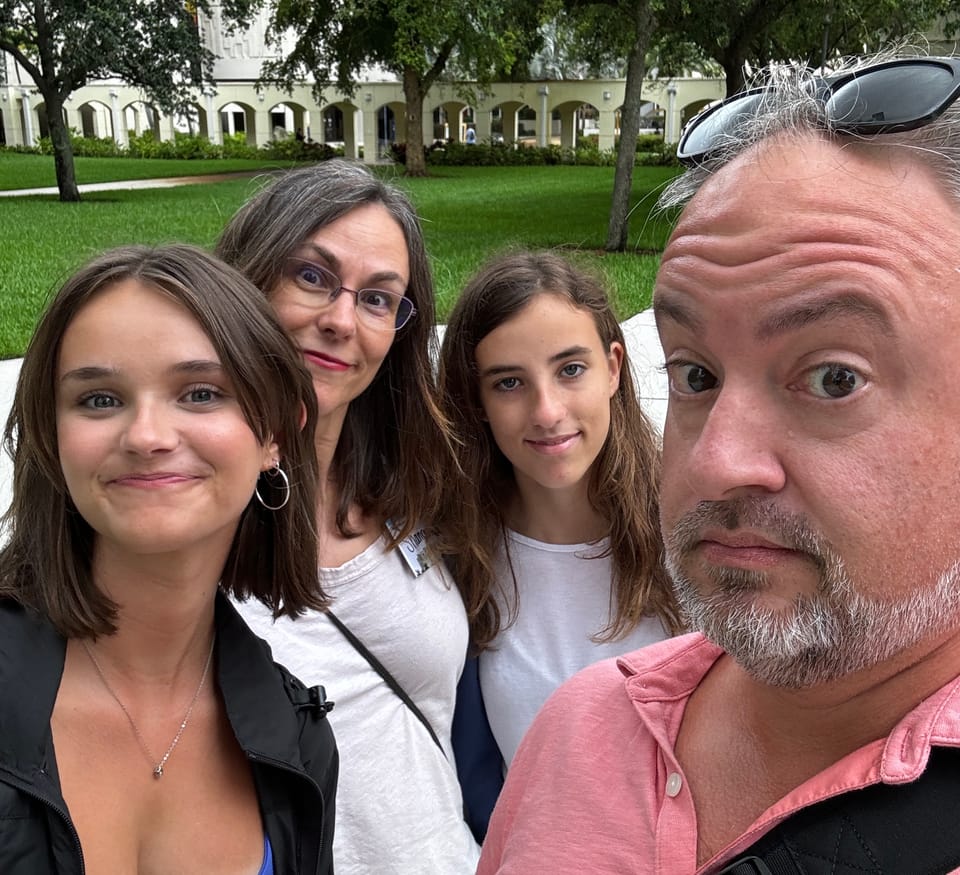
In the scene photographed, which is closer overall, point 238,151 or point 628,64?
point 628,64

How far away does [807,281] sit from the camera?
115 centimetres

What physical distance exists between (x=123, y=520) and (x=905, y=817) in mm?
1381

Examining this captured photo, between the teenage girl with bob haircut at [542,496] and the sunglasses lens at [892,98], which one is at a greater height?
the sunglasses lens at [892,98]

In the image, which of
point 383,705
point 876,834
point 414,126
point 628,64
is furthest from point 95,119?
point 876,834

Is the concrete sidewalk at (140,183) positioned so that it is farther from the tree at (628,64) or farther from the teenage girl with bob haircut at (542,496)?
the teenage girl with bob haircut at (542,496)

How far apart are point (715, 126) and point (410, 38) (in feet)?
76.7

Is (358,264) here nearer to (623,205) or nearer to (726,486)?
(726,486)

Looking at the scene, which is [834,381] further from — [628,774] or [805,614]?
[628,774]

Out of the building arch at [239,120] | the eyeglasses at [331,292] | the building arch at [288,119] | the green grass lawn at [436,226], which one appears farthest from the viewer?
the building arch at [288,119]

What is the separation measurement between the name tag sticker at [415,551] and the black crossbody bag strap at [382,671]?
27cm

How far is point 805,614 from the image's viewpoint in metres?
1.15

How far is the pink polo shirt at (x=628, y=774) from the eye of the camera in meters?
1.14

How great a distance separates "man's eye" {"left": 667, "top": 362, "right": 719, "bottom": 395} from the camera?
1.29 metres

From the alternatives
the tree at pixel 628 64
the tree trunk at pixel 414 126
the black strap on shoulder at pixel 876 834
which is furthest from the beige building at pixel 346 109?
the black strap on shoulder at pixel 876 834
